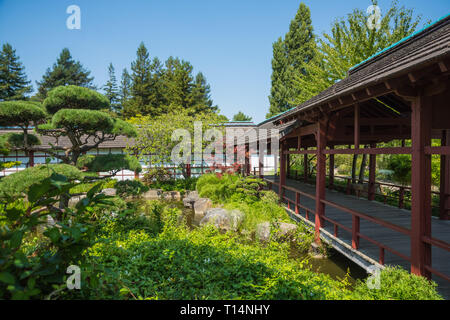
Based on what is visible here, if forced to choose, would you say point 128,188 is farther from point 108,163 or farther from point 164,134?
point 164,134

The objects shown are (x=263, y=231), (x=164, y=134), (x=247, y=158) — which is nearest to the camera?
(x=263, y=231)

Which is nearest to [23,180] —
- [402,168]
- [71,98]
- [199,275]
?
[71,98]

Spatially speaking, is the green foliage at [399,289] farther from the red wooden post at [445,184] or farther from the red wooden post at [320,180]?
the red wooden post at [445,184]

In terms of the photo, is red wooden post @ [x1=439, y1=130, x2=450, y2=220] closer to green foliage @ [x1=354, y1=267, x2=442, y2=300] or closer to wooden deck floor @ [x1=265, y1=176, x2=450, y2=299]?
wooden deck floor @ [x1=265, y1=176, x2=450, y2=299]

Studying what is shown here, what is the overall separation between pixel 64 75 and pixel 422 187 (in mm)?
42612

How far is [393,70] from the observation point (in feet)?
11.0

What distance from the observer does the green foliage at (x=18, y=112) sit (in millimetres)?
6680

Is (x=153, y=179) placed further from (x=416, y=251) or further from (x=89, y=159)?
(x=416, y=251)

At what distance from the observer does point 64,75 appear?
36375mm

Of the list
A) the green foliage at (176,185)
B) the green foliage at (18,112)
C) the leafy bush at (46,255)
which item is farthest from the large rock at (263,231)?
the green foliage at (176,185)

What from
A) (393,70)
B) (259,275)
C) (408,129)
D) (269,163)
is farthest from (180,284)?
(269,163)

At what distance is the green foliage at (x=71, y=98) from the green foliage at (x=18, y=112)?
1.24ft

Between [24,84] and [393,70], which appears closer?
[393,70]
